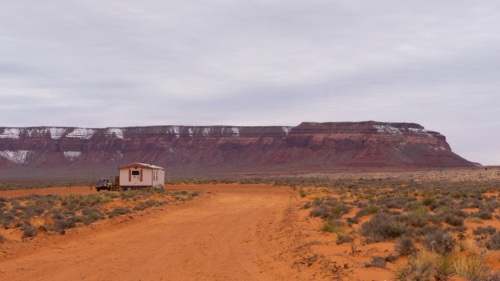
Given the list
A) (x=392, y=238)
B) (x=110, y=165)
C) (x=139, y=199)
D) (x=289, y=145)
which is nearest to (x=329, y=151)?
(x=289, y=145)

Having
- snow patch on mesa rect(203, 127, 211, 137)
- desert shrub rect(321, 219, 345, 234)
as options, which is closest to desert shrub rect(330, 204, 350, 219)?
desert shrub rect(321, 219, 345, 234)

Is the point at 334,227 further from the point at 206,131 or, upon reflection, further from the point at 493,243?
the point at 206,131

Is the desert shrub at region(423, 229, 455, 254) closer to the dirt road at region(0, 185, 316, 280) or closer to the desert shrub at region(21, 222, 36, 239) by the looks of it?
the dirt road at region(0, 185, 316, 280)

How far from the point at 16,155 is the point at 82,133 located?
2093 centimetres

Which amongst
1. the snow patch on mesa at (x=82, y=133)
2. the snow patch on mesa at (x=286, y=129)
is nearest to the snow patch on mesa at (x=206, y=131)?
the snow patch on mesa at (x=286, y=129)

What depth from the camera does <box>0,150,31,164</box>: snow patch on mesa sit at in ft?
523

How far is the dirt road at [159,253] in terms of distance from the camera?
1176 centimetres

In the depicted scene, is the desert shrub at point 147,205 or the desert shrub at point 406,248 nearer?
the desert shrub at point 406,248

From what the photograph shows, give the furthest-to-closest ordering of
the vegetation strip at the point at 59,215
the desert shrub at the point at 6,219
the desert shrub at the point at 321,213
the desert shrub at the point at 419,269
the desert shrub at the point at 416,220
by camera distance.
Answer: the desert shrub at the point at 321,213, the desert shrub at the point at 6,219, the vegetation strip at the point at 59,215, the desert shrub at the point at 416,220, the desert shrub at the point at 419,269

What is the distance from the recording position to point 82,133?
173 metres

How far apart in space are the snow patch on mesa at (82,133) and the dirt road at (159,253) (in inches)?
6136

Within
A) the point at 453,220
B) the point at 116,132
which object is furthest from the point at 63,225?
the point at 116,132

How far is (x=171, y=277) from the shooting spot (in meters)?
11.3

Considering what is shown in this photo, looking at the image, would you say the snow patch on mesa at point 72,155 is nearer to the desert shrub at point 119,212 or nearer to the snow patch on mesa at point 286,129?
the snow patch on mesa at point 286,129
